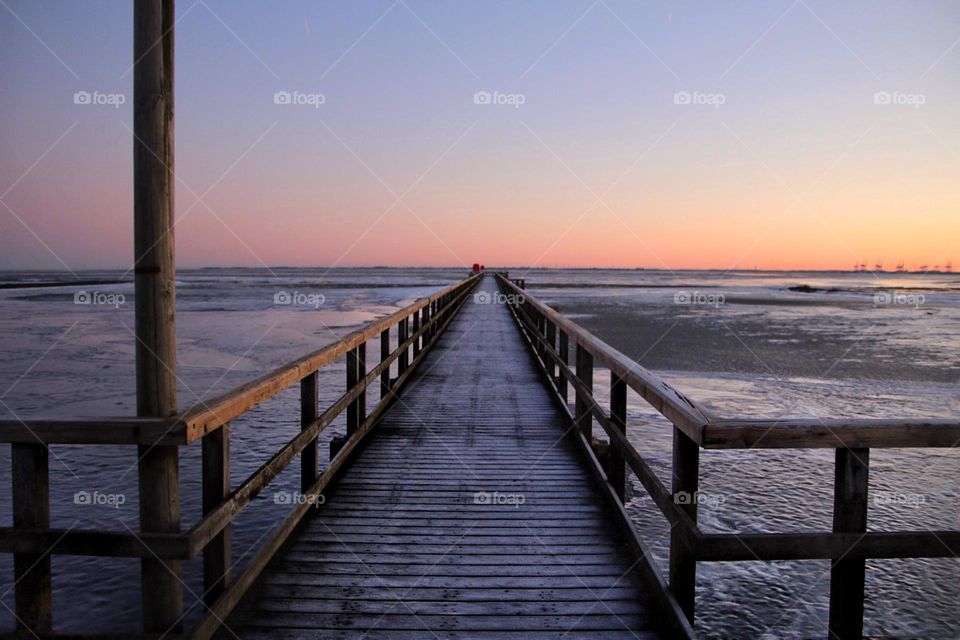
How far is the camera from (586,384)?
518 centimetres

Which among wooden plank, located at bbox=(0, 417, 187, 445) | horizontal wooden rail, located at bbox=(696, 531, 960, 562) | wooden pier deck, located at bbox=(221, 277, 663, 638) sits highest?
wooden plank, located at bbox=(0, 417, 187, 445)

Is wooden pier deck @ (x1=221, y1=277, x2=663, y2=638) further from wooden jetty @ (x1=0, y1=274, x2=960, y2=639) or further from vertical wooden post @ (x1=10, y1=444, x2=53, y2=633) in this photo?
vertical wooden post @ (x1=10, y1=444, x2=53, y2=633)

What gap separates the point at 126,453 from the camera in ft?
24.4

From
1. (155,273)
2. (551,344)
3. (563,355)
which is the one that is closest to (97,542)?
(155,273)

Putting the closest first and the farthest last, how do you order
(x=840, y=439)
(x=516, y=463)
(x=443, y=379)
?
(x=840, y=439) → (x=516, y=463) → (x=443, y=379)

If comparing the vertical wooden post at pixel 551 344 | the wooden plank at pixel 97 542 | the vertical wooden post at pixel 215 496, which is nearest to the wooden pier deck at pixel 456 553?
the vertical wooden post at pixel 215 496

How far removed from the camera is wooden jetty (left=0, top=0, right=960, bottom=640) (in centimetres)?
232

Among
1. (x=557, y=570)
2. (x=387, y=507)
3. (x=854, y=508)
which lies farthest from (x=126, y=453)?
(x=854, y=508)

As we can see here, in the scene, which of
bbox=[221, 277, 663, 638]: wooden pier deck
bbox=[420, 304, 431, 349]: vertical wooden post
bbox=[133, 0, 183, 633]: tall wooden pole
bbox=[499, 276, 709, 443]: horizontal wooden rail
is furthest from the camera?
bbox=[420, 304, 431, 349]: vertical wooden post

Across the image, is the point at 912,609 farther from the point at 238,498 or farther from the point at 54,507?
the point at 54,507

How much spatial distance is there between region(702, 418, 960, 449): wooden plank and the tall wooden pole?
6.53 ft

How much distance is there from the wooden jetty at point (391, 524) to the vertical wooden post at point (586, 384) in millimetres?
28

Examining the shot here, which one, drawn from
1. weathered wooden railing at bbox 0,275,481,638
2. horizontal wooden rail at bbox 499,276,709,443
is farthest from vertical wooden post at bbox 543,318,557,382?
weathered wooden railing at bbox 0,275,481,638

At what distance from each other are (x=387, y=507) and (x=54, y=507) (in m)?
3.55
